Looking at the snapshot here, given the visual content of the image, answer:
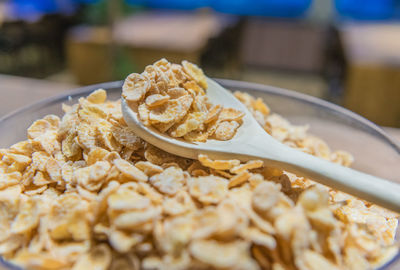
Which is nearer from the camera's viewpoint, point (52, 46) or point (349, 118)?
point (349, 118)

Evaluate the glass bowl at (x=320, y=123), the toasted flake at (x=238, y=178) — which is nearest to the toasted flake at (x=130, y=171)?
the toasted flake at (x=238, y=178)

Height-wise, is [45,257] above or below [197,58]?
above

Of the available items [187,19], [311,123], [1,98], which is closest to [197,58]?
[187,19]

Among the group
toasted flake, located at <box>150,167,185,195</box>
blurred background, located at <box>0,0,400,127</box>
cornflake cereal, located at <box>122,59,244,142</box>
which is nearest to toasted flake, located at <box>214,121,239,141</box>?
cornflake cereal, located at <box>122,59,244,142</box>

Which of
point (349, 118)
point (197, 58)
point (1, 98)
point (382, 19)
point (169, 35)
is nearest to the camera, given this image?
point (349, 118)

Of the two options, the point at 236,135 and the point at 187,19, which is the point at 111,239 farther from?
the point at 187,19

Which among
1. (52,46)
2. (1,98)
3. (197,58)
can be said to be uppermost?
(1,98)
